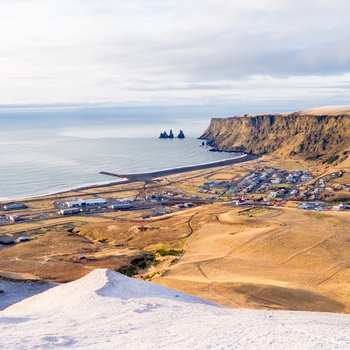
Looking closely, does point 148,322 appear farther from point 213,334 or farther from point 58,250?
point 58,250

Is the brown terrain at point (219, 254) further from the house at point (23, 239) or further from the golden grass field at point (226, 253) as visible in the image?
the house at point (23, 239)

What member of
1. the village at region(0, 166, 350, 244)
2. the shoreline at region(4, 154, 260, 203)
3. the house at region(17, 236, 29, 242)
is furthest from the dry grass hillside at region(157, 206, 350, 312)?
the shoreline at region(4, 154, 260, 203)

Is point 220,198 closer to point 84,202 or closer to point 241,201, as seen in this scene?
point 241,201

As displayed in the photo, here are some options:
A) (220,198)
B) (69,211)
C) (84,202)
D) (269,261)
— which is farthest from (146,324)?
(220,198)

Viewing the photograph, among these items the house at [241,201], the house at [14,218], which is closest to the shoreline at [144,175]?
the house at [14,218]

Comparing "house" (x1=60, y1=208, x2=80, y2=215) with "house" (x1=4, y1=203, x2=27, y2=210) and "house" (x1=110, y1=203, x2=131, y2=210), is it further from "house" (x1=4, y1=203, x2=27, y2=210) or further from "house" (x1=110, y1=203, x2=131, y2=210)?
"house" (x1=4, y1=203, x2=27, y2=210)

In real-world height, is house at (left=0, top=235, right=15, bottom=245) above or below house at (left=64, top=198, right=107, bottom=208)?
below
